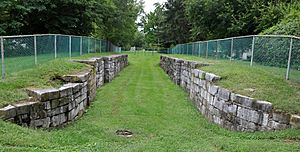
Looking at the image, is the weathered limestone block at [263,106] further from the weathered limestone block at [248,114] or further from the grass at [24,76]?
the grass at [24,76]

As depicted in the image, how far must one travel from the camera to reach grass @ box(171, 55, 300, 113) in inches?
172

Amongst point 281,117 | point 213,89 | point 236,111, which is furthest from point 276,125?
point 213,89

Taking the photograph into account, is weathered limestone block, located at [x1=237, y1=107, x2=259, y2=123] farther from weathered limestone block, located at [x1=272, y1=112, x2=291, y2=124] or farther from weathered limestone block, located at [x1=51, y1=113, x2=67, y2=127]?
weathered limestone block, located at [x1=51, y1=113, x2=67, y2=127]

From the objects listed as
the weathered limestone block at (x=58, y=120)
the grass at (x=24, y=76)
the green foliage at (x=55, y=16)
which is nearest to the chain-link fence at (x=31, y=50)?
the grass at (x=24, y=76)

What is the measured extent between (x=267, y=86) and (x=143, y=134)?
8.70 ft

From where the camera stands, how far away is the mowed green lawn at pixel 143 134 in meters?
3.35

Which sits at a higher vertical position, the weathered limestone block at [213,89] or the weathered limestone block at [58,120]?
the weathered limestone block at [213,89]

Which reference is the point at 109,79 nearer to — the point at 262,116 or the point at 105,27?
the point at 262,116

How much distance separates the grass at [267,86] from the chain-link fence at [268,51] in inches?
6.3

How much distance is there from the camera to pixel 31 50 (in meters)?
7.17

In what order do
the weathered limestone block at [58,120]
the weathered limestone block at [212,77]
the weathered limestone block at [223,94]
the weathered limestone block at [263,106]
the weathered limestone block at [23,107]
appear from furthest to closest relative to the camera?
the weathered limestone block at [212,77] < the weathered limestone block at [223,94] < the weathered limestone block at [58,120] < the weathered limestone block at [263,106] < the weathered limestone block at [23,107]

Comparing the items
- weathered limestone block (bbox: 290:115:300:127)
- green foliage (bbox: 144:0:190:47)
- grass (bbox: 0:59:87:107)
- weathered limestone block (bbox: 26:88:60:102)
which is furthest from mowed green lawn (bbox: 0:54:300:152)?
green foliage (bbox: 144:0:190:47)

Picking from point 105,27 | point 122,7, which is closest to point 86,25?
point 105,27

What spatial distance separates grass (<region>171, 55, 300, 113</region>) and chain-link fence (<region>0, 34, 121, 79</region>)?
4786 millimetres
